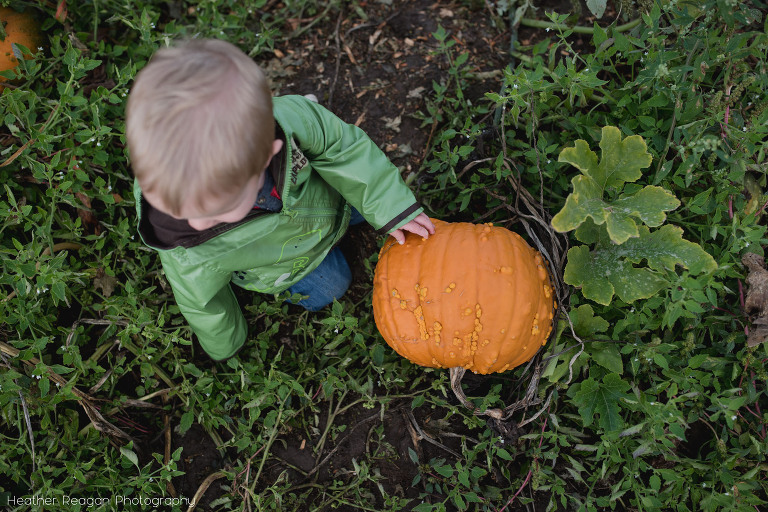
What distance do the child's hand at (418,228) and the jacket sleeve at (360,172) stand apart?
2 centimetres

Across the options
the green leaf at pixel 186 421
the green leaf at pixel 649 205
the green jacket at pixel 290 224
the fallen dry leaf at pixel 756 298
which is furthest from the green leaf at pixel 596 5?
the green leaf at pixel 186 421

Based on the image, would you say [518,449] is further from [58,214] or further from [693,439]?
[58,214]

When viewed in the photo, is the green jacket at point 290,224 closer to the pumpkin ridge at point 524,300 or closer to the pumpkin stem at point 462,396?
the pumpkin ridge at point 524,300

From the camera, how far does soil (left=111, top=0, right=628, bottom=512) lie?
271 cm

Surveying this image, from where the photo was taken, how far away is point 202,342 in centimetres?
269

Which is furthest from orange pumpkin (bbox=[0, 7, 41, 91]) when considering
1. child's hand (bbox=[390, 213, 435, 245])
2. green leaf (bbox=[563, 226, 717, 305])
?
green leaf (bbox=[563, 226, 717, 305])

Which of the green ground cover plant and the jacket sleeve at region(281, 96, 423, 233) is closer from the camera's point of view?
the green ground cover plant

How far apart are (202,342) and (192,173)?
125cm

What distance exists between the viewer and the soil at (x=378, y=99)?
2.71m

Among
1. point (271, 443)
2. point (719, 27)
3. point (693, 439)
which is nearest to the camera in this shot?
point (719, 27)

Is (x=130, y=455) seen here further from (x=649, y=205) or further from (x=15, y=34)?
(x=649, y=205)

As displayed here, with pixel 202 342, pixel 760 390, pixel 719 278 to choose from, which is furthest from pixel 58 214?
pixel 760 390

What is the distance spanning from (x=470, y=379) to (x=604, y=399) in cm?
62

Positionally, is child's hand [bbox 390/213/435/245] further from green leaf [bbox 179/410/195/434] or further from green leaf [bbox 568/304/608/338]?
green leaf [bbox 179/410/195/434]
